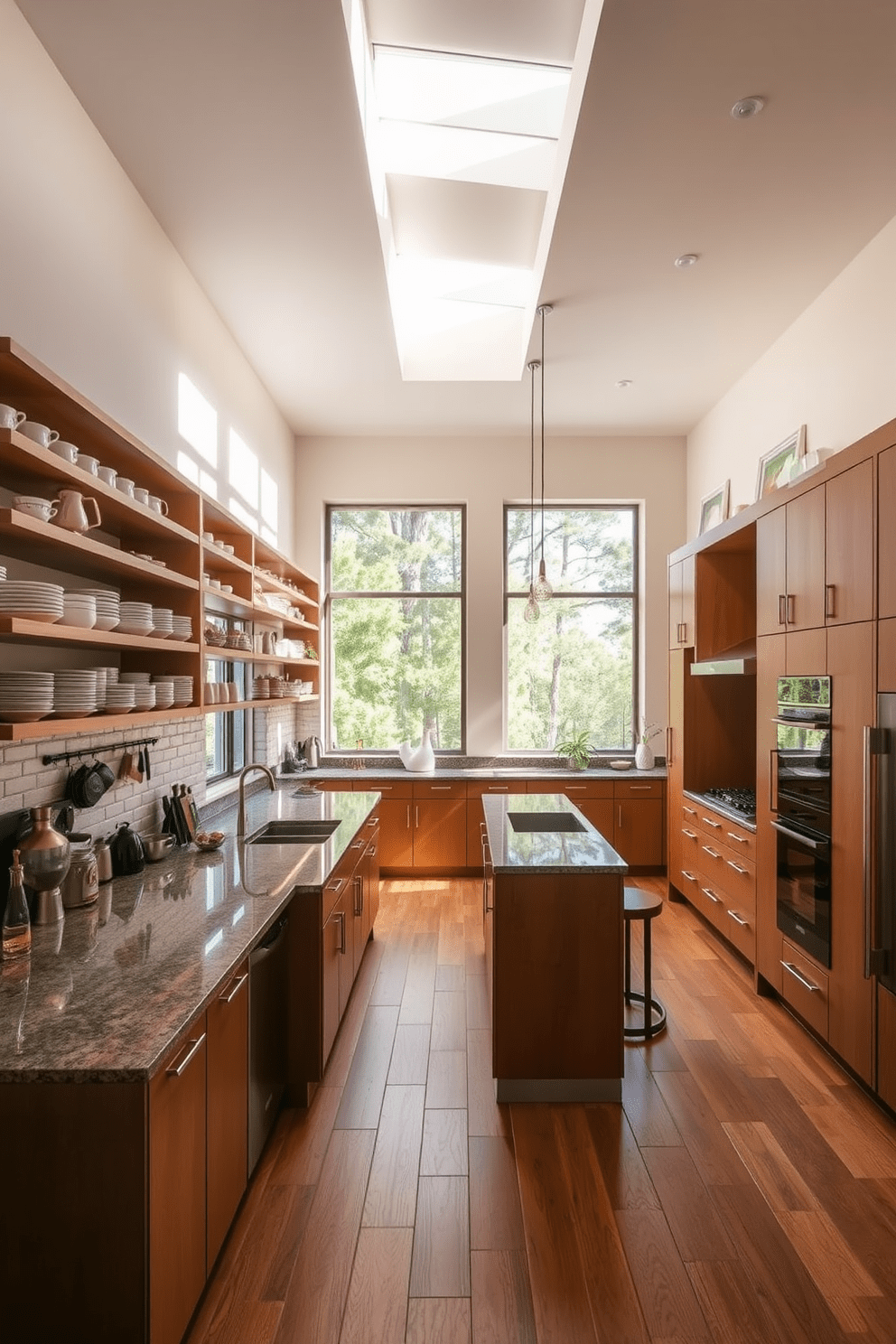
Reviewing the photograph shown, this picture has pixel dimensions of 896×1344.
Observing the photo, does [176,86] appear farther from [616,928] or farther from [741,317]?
[616,928]

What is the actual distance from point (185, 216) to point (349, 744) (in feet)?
13.8

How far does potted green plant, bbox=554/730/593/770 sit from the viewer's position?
5.93 meters

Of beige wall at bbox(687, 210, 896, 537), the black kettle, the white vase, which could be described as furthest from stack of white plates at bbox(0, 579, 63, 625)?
the white vase

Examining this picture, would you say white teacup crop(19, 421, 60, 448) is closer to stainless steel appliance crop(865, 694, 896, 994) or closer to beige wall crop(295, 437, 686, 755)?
stainless steel appliance crop(865, 694, 896, 994)

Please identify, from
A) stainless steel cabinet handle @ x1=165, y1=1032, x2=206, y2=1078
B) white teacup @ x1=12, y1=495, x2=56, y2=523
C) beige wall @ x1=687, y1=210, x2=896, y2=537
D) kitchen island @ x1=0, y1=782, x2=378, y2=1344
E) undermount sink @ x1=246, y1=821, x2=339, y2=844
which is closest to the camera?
kitchen island @ x1=0, y1=782, x2=378, y2=1344

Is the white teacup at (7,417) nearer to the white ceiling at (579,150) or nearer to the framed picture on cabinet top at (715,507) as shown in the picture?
the white ceiling at (579,150)

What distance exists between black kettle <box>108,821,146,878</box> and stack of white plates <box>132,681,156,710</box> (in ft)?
1.76

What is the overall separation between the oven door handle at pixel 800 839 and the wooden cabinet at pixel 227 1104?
7.68ft

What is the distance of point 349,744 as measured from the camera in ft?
20.9

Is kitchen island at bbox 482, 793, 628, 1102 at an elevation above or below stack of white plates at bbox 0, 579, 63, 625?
below

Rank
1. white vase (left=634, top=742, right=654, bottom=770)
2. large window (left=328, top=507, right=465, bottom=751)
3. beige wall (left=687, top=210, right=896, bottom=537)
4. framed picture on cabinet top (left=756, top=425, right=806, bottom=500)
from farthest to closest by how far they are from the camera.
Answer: large window (left=328, top=507, right=465, bottom=751) < white vase (left=634, top=742, right=654, bottom=770) < framed picture on cabinet top (left=756, top=425, right=806, bottom=500) < beige wall (left=687, top=210, right=896, bottom=537)

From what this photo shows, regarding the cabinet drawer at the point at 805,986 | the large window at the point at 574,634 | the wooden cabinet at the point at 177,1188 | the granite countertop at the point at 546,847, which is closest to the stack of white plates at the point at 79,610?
the wooden cabinet at the point at 177,1188

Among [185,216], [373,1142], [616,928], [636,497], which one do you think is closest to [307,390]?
[185,216]

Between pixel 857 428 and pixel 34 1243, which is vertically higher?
pixel 857 428
